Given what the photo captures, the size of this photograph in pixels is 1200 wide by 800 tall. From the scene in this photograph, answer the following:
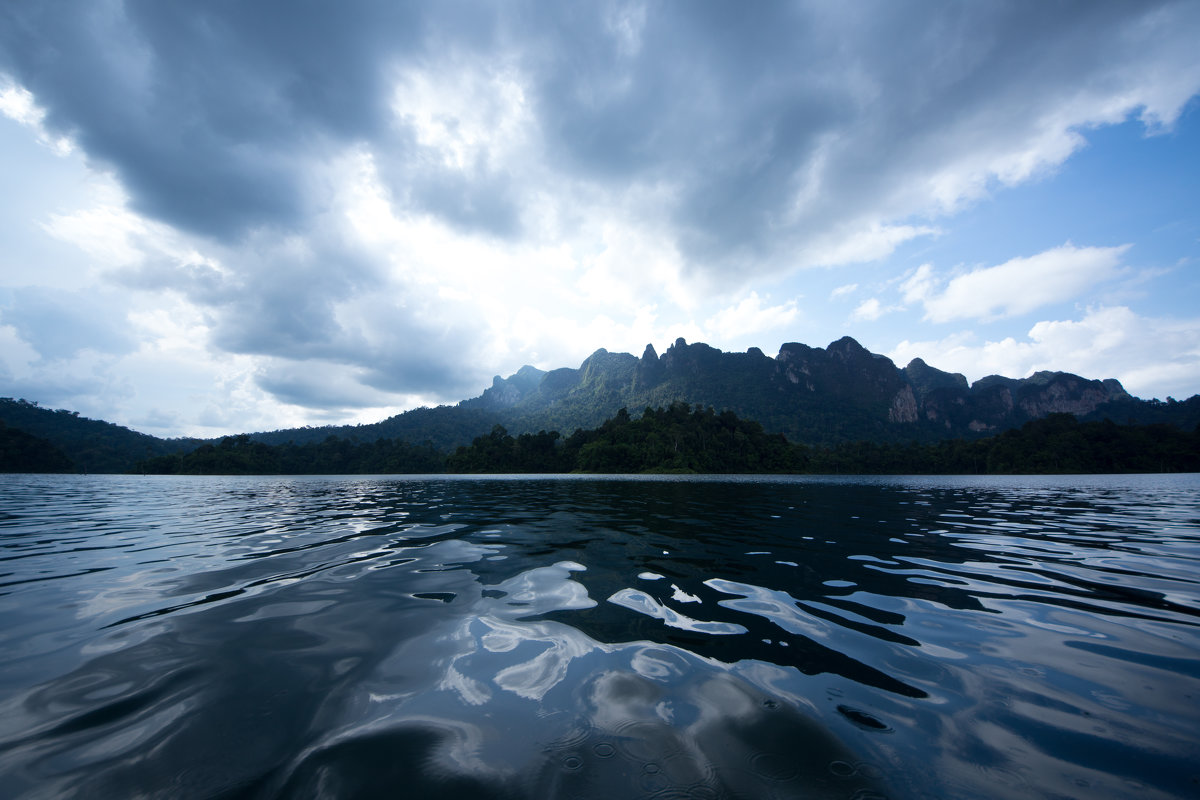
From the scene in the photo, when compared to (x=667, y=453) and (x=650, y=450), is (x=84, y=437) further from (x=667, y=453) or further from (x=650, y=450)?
(x=667, y=453)

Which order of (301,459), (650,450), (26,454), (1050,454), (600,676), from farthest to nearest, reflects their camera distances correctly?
(301,459)
(650,450)
(1050,454)
(26,454)
(600,676)

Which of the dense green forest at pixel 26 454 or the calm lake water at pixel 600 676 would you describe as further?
the dense green forest at pixel 26 454

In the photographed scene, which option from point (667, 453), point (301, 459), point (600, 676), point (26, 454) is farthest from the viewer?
point (301, 459)

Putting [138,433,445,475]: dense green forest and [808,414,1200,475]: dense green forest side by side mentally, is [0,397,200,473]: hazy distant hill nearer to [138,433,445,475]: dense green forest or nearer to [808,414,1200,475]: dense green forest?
[138,433,445,475]: dense green forest

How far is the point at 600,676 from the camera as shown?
4102 millimetres

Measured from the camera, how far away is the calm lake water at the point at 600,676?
270 centimetres

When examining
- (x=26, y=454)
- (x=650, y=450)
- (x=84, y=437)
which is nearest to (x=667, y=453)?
(x=650, y=450)

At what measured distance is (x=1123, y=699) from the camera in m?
3.67

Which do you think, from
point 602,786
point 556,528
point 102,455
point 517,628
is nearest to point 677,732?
point 602,786

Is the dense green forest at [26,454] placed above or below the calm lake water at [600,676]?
above

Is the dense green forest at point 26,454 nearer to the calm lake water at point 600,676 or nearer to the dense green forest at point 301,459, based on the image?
the dense green forest at point 301,459

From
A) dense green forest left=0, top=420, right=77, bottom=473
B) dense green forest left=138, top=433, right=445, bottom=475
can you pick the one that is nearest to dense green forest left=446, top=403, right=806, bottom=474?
dense green forest left=138, top=433, right=445, bottom=475

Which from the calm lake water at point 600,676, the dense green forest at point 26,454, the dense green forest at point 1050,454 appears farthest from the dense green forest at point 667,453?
the calm lake water at point 600,676

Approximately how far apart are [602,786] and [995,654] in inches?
180
